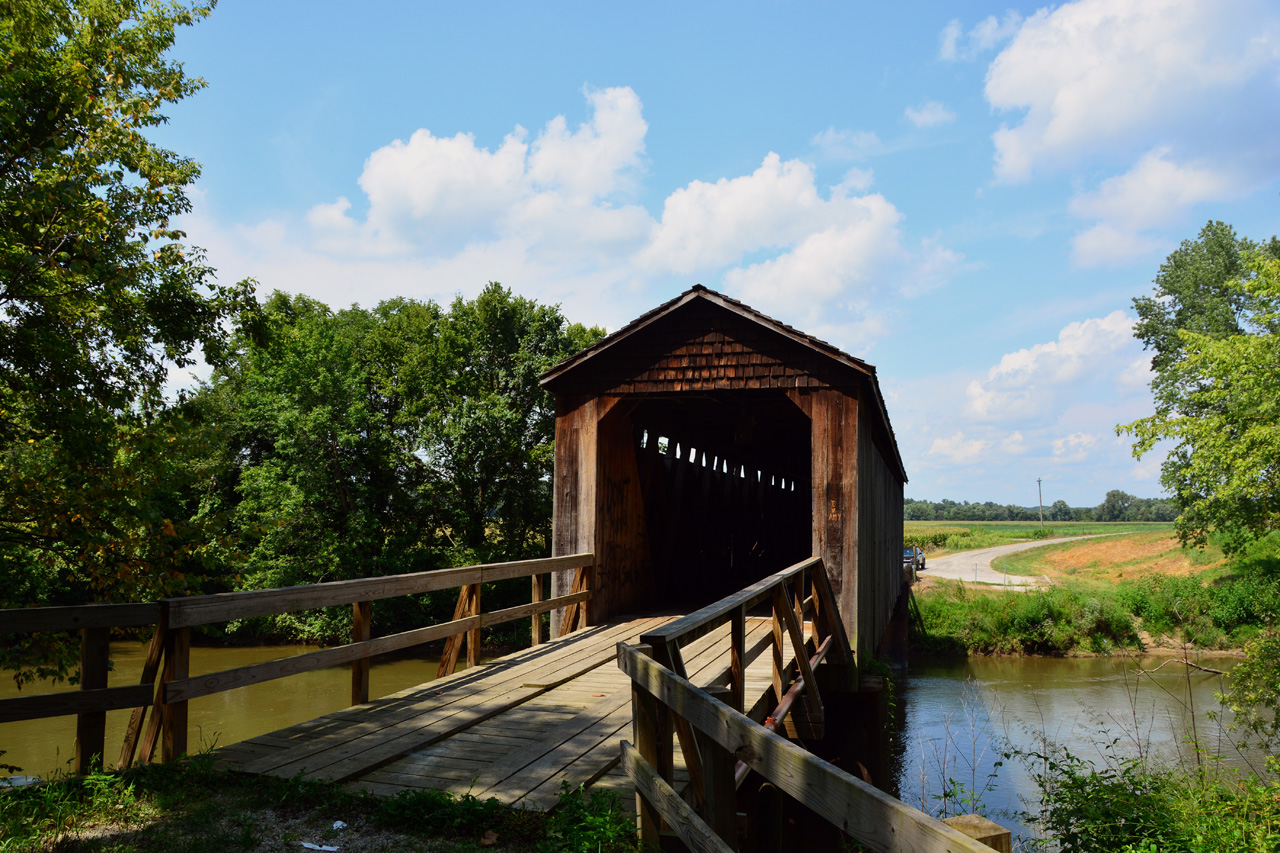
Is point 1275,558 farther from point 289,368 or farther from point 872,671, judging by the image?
point 289,368

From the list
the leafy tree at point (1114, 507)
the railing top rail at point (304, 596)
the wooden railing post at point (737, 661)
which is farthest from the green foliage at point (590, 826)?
the leafy tree at point (1114, 507)

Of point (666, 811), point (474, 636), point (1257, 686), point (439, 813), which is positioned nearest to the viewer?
point (666, 811)

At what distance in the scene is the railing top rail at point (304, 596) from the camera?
13.8ft

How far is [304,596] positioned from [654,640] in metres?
2.62

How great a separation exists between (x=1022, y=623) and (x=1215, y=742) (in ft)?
29.7

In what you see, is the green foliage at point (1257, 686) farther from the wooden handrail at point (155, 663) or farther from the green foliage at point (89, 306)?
the green foliage at point (89, 306)

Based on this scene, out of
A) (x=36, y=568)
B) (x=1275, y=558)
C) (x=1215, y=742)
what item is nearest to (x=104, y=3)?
(x=36, y=568)

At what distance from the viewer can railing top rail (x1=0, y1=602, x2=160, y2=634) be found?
3699 mm

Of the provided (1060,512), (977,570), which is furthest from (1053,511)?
(977,570)

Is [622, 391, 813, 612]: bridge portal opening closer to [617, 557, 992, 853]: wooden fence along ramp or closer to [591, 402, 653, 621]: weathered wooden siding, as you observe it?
[591, 402, 653, 621]: weathered wooden siding

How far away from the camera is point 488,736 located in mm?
4715

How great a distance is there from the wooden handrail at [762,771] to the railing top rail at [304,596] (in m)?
2.25

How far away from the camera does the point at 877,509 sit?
12164mm

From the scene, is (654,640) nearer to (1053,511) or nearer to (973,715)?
(973,715)
